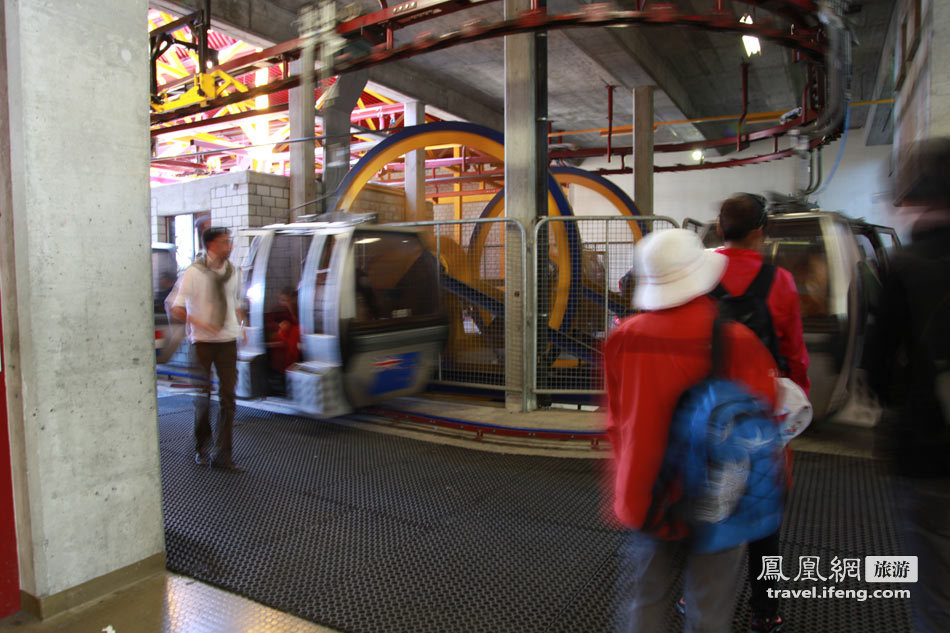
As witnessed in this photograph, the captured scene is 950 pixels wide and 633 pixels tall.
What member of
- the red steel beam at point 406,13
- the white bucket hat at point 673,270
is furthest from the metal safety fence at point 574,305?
the white bucket hat at point 673,270

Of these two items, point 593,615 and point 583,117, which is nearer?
point 593,615

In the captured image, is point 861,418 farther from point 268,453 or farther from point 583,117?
point 583,117

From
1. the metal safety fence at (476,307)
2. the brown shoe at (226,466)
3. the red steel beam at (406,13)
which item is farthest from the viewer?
the metal safety fence at (476,307)

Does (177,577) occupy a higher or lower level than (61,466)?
lower

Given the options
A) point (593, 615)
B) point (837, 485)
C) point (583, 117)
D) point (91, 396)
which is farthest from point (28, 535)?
point (583, 117)

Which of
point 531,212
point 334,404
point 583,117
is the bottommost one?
point 334,404

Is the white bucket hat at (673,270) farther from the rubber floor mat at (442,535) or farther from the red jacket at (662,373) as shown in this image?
the rubber floor mat at (442,535)

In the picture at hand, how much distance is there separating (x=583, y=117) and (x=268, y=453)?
1381 cm

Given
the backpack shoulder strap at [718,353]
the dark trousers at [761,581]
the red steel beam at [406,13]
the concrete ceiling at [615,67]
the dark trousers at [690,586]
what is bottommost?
the dark trousers at [761,581]

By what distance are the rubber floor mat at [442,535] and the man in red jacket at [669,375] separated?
0.77m

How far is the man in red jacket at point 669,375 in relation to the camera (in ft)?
5.22

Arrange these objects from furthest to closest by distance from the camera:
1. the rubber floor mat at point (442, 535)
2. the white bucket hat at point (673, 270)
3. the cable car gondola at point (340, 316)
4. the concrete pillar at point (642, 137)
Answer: the concrete pillar at point (642, 137) < the cable car gondola at point (340, 316) < the rubber floor mat at point (442, 535) < the white bucket hat at point (673, 270)

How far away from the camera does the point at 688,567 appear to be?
66.2 inches

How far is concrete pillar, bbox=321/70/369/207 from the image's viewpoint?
861 cm
